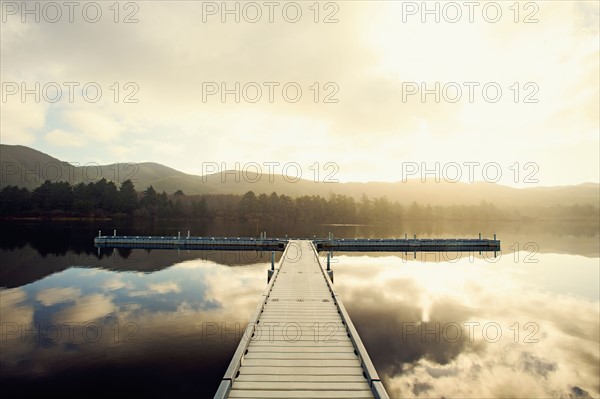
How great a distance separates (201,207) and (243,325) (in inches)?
3998

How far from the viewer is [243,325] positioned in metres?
18.4

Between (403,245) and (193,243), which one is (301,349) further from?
(403,245)

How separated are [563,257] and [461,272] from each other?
20.3m

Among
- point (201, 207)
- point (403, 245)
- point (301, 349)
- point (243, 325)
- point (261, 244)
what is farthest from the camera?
point (201, 207)

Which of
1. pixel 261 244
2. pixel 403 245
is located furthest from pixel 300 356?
pixel 403 245

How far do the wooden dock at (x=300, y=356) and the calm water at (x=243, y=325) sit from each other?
2.56 m

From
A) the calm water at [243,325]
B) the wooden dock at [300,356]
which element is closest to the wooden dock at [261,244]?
the calm water at [243,325]

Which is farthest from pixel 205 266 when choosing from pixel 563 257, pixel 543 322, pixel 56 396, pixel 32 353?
pixel 563 257

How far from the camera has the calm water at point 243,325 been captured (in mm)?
13109

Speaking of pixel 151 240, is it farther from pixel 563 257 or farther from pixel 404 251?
pixel 563 257

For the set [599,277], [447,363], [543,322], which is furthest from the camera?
[599,277]

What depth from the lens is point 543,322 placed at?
66.8ft

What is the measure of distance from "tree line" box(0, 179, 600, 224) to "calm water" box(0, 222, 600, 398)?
68.4 meters

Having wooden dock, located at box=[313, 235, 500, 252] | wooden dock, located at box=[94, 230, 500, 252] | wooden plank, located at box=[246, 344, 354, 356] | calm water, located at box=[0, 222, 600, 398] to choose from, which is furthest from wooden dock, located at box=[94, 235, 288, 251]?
wooden plank, located at box=[246, 344, 354, 356]
